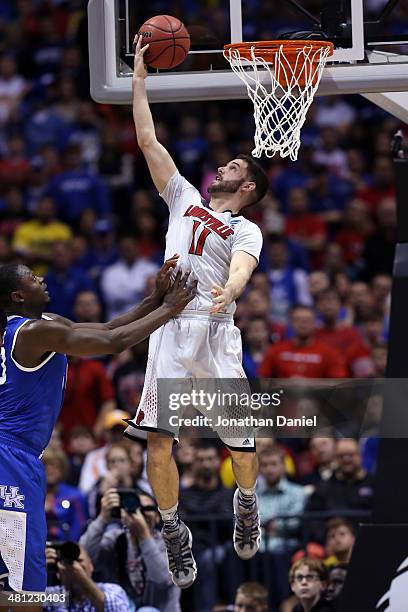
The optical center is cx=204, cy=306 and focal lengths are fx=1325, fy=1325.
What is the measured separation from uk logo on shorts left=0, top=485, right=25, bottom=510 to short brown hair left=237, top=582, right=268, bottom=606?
2386 mm

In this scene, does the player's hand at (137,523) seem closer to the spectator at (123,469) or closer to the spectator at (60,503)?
the spectator at (60,503)

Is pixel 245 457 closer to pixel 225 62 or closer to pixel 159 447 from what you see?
pixel 159 447

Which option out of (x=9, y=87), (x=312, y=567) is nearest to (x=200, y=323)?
(x=312, y=567)

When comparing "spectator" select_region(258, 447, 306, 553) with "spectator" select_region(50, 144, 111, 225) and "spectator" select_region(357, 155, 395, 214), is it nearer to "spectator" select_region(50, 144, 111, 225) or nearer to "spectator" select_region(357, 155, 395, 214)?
"spectator" select_region(357, 155, 395, 214)

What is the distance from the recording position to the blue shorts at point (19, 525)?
8.00 meters

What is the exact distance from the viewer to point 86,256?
15562 mm

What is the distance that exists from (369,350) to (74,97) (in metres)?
6.69

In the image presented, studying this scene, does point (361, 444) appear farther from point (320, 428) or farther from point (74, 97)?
point (74, 97)

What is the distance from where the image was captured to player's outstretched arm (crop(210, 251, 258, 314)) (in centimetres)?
796

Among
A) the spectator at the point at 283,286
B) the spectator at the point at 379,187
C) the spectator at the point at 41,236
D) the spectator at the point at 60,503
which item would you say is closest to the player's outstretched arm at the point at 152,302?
the spectator at the point at 60,503

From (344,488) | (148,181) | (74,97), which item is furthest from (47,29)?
(344,488)

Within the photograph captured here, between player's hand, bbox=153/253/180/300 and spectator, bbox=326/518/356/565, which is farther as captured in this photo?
spectator, bbox=326/518/356/565

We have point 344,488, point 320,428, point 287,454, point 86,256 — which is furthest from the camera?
point 86,256

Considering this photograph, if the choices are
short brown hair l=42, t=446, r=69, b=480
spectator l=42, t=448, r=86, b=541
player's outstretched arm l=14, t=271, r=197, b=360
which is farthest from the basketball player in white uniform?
short brown hair l=42, t=446, r=69, b=480
